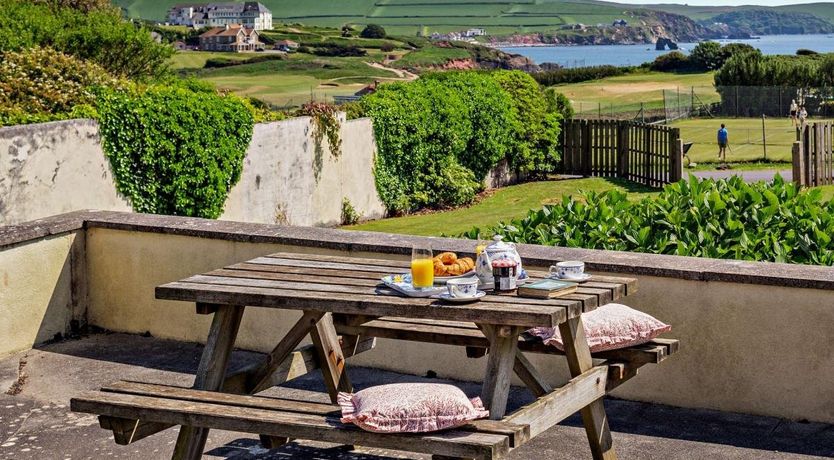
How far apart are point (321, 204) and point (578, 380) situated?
17.1m

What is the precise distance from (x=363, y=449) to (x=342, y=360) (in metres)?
0.48

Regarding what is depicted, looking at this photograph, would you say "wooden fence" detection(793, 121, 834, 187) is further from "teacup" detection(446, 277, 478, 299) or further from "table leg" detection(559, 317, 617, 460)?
"teacup" detection(446, 277, 478, 299)

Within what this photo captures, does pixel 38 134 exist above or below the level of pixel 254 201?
above

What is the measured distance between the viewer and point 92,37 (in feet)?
112

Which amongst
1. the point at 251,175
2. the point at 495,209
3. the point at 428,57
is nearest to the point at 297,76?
the point at 428,57

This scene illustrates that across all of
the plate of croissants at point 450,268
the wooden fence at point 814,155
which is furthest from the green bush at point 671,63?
the plate of croissants at point 450,268

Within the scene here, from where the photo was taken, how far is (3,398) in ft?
23.6

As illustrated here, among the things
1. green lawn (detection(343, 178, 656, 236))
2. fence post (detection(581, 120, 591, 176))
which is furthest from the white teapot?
fence post (detection(581, 120, 591, 176))

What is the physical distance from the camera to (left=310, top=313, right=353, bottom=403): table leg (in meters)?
6.03

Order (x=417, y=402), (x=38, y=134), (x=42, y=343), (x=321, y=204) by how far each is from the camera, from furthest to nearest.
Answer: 1. (x=321, y=204)
2. (x=38, y=134)
3. (x=42, y=343)
4. (x=417, y=402)

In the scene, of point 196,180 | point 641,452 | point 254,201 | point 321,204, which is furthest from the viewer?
point 321,204

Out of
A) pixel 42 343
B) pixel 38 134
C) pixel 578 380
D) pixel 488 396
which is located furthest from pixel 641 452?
Result: pixel 38 134

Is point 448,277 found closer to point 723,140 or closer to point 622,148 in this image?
point 622,148

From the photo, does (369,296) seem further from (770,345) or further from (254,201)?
(254,201)
